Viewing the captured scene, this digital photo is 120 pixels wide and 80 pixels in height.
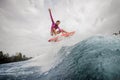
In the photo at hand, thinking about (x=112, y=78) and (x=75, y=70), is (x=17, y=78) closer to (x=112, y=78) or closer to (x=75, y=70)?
(x=75, y=70)

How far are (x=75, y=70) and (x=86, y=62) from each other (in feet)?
1.81

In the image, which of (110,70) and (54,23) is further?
(54,23)

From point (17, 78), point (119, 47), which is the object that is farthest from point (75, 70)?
point (17, 78)

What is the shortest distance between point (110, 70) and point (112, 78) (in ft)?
1.02

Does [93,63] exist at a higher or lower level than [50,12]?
lower

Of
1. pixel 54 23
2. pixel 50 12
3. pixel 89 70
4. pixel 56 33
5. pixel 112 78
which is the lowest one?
pixel 112 78

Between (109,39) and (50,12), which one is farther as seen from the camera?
(50,12)

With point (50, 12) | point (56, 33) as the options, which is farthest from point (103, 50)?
point (50, 12)

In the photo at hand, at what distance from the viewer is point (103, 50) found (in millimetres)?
5277

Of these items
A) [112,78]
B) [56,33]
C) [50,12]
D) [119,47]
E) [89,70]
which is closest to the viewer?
[112,78]

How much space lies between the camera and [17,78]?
776 cm

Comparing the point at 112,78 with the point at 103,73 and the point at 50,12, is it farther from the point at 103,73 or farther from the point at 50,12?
the point at 50,12

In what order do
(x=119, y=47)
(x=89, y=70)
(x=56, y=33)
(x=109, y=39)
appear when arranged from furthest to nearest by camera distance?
(x=56, y=33) → (x=109, y=39) → (x=119, y=47) → (x=89, y=70)

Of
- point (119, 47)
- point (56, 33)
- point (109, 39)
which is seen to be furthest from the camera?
point (56, 33)
